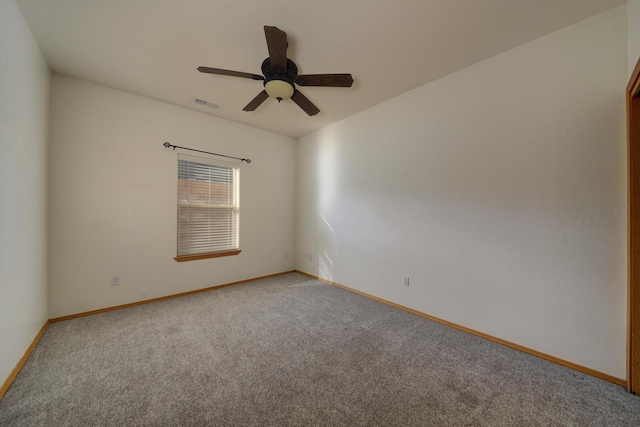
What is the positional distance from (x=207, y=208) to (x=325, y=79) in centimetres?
272

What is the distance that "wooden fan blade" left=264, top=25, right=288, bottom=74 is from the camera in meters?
1.59

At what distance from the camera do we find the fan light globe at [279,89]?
2.06 m

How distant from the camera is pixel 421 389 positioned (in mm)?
1620

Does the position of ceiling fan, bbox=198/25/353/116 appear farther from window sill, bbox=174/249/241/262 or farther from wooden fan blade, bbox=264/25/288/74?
window sill, bbox=174/249/241/262

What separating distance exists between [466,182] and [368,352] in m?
1.98

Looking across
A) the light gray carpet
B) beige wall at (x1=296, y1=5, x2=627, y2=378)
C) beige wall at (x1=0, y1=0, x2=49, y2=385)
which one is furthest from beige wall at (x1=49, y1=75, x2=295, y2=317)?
beige wall at (x1=296, y1=5, x2=627, y2=378)

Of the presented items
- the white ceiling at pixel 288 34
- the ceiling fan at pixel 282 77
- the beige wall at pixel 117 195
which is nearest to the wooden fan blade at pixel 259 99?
the ceiling fan at pixel 282 77

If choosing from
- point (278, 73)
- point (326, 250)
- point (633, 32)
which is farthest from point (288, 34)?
point (326, 250)

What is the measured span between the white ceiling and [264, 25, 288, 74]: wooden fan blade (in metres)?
0.31

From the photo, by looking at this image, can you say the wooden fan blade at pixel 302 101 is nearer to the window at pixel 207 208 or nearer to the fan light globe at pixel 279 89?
the fan light globe at pixel 279 89

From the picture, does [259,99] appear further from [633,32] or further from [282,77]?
[633,32]

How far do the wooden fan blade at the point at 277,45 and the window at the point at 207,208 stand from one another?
227 cm

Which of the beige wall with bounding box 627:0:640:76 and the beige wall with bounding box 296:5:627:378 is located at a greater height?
the beige wall with bounding box 627:0:640:76

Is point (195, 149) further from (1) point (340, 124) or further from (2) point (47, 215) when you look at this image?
(1) point (340, 124)
